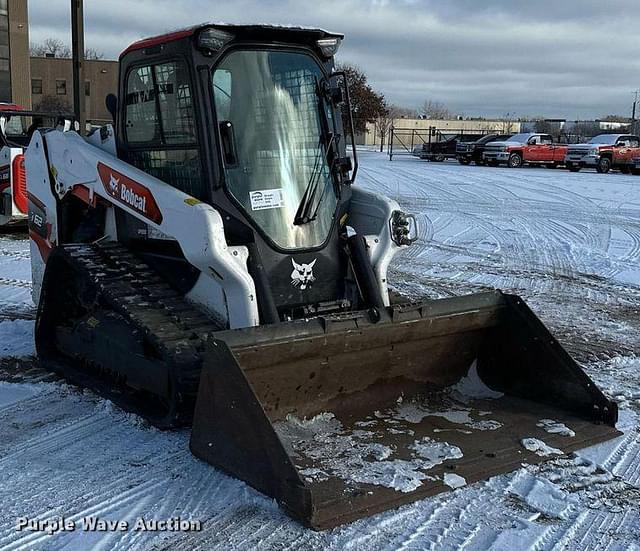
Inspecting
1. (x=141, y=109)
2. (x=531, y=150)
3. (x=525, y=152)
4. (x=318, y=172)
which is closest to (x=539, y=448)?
(x=318, y=172)

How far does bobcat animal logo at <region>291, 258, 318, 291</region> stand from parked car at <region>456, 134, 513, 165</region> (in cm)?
2824

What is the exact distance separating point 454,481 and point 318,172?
2.28 meters

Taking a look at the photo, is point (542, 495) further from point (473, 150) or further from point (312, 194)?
point (473, 150)

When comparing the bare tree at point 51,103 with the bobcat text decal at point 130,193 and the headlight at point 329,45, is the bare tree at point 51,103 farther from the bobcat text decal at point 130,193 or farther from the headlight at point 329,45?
the headlight at point 329,45

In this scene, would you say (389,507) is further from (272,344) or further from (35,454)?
(35,454)

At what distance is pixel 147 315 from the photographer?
15.2 feet

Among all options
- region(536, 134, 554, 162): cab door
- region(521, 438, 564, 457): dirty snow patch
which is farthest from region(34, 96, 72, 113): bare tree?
region(521, 438, 564, 457): dirty snow patch

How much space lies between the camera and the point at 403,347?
4.70 meters

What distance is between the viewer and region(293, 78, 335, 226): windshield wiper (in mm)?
5051

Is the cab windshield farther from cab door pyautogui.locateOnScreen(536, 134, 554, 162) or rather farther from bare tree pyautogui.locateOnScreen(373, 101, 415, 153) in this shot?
bare tree pyautogui.locateOnScreen(373, 101, 415, 153)

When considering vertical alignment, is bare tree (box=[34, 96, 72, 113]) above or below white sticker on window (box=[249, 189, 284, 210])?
above

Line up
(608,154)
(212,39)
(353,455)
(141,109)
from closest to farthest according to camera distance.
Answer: (353,455) < (212,39) < (141,109) < (608,154)

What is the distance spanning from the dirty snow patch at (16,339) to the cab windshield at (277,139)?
2515mm

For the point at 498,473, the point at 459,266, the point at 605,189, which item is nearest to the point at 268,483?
the point at 498,473
